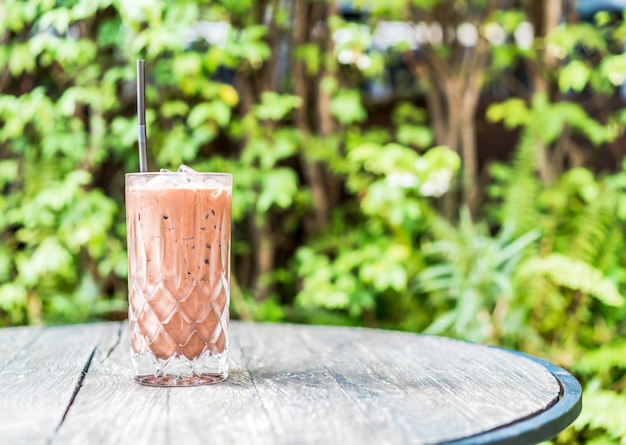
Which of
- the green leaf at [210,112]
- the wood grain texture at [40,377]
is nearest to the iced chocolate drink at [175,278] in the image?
the wood grain texture at [40,377]

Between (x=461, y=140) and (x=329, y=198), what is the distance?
2.13 feet

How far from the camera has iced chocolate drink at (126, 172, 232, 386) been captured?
1.10 metres

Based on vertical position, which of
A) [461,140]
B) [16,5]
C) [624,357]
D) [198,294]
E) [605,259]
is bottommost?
[624,357]

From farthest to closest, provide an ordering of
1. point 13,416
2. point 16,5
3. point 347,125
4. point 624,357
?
1. point 347,125
2. point 16,5
3. point 624,357
4. point 13,416

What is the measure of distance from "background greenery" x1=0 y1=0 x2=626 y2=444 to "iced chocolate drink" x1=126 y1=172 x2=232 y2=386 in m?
1.66

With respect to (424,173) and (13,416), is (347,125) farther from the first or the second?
(13,416)

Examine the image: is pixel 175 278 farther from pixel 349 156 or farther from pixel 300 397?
pixel 349 156

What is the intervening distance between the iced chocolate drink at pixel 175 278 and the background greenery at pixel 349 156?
166 centimetres

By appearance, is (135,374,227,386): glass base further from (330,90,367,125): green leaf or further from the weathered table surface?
(330,90,367,125): green leaf

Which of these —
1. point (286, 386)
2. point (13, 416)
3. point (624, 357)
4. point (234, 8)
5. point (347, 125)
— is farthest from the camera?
point (347, 125)

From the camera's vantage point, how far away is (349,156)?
→ 3.13m

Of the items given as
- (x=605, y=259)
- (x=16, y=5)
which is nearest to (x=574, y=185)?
(x=605, y=259)

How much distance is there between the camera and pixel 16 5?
9.33ft

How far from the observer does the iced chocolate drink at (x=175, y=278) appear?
3.62ft
